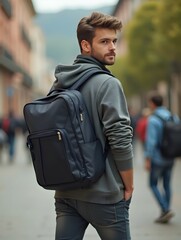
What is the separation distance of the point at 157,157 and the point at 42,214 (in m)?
1.83

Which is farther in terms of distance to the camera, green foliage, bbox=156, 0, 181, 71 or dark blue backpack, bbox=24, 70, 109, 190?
green foliage, bbox=156, 0, 181, 71

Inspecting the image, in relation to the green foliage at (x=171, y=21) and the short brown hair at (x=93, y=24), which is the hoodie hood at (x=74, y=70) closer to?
the short brown hair at (x=93, y=24)

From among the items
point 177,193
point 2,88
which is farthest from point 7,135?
point 2,88

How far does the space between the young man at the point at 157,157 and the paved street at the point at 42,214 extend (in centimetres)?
21

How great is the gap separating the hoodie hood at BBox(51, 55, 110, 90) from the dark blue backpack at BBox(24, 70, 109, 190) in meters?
0.10

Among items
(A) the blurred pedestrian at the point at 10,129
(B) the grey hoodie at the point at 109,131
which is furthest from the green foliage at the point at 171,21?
(B) the grey hoodie at the point at 109,131

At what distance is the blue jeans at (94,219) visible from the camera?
348cm

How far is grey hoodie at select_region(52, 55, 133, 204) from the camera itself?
346 cm

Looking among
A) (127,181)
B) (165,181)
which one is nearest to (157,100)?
(165,181)

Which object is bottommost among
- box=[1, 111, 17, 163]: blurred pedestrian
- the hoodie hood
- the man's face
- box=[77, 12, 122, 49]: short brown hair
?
box=[1, 111, 17, 163]: blurred pedestrian

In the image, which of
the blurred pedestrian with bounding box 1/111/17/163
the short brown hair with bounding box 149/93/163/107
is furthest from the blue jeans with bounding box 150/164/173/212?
the blurred pedestrian with bounding box 1/111/17/163

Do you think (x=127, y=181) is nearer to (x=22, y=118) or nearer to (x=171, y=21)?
(x=171, y=21)

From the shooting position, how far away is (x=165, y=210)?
8195 mm

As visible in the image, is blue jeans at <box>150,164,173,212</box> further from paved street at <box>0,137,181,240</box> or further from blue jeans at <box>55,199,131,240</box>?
blue jeans at <box>55,199,131,240</box>
